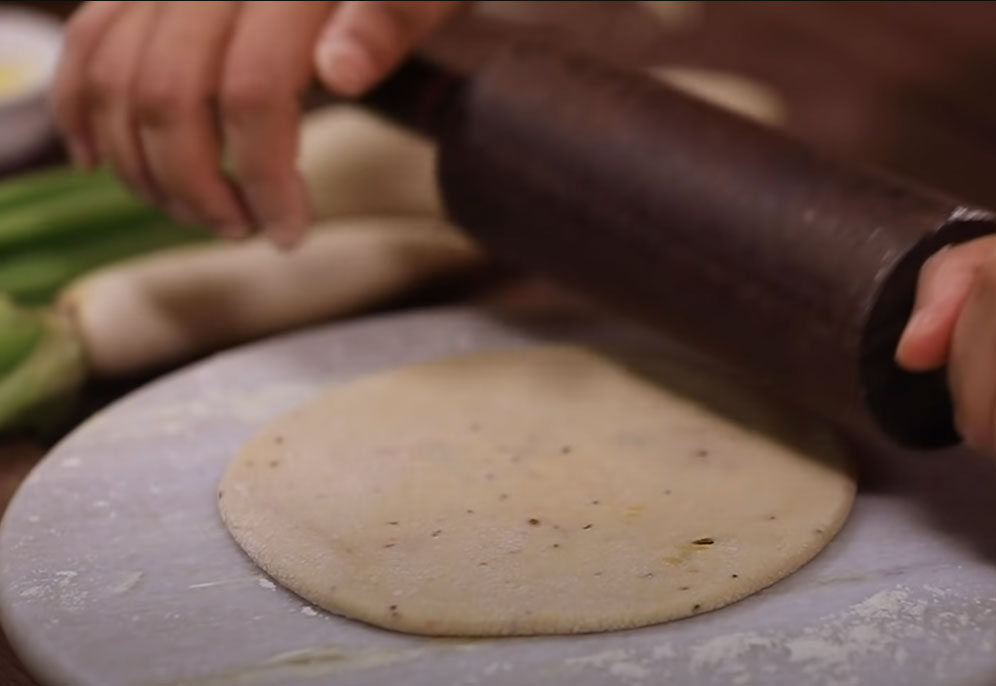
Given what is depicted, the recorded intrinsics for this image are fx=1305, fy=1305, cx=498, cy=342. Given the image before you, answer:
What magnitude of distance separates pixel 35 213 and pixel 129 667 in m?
0.89

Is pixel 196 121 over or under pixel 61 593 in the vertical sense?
over

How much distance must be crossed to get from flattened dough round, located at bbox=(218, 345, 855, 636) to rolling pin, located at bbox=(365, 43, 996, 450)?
7 centimetres

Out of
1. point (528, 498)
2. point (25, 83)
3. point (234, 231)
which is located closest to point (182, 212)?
point (234, 231)

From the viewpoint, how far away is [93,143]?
1499 mm

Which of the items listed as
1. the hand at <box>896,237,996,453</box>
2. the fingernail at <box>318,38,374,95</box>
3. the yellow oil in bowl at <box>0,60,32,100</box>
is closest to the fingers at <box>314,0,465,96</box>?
the fingernail at <box>318,38,374,95</box>

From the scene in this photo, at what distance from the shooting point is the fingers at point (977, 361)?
93 centimetres

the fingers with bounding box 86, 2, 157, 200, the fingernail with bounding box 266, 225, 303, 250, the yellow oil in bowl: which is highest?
the fingers with bounding box 86, 2, 157, 200

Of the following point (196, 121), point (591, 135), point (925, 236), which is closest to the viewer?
point (925, 236)

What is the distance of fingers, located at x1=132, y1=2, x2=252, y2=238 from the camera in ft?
4.38

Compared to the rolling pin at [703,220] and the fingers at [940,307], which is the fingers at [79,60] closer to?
the rolling pin at [703,220]

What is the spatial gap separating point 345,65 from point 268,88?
8cm

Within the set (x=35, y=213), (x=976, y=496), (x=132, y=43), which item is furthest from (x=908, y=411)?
(x=35, y=213)

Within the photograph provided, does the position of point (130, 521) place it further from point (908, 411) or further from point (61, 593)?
point (908, 411)

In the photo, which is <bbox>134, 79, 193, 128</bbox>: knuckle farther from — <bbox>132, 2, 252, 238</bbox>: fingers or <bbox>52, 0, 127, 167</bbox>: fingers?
<bbox>52, 0, 127, 167</bbox>: fingers
